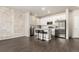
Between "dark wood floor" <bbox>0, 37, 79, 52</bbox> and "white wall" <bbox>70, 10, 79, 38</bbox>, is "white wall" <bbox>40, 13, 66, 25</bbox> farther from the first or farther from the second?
"dark wood floor" <bbox>0, 37, 79, 52</bbox>

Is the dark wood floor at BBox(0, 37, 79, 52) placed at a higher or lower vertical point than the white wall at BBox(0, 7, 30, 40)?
lower

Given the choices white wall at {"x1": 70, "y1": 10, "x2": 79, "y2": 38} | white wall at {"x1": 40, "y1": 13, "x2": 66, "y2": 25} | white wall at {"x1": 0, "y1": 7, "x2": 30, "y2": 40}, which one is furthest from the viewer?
white wall at {"x1": 40, "y1": 13, "x2": 66, "y2": 25}

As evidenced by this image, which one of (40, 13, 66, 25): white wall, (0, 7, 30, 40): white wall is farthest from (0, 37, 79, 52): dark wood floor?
(40, 13, 66, 25): white wall

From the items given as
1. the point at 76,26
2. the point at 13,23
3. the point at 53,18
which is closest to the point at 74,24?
the point at 76,26

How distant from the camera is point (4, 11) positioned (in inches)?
237

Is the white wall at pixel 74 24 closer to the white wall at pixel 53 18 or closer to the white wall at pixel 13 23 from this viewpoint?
the white wall at pixel 53 18

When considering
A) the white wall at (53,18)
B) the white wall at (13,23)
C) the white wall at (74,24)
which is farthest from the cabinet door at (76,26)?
the white wall at (13,23)

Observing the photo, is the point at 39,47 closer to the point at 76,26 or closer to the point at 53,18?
the point at 76,26

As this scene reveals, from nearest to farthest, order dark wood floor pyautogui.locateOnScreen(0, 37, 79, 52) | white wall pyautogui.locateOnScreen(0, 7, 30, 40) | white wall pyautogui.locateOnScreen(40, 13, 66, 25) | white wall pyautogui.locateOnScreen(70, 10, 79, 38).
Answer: dark wood floor pyautogui.locateOnScreen(0, 37, 79, 52), white wall pyautogui.locateOnScreen(0, 7, 30, 40), white wall pyautogui.locateOnScreen(70, 10, 79, 38), white wall pyautogui.locateOnScreen(40, 13, 66, 25)

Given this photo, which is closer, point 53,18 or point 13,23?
point 13,23

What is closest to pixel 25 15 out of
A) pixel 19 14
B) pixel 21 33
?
pixel 19 14

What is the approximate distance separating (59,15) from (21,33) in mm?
4243
